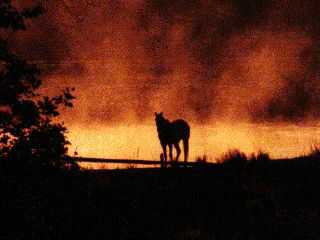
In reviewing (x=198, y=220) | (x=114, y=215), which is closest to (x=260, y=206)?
(x=198, y=220)

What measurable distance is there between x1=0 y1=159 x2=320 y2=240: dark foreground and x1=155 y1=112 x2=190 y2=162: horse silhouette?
18.2 ft

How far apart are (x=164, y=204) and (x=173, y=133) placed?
8.14 m

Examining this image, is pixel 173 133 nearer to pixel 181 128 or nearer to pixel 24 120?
pixel 181 128

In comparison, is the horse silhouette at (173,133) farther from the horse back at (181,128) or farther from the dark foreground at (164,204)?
the dark foreground at (164,204)

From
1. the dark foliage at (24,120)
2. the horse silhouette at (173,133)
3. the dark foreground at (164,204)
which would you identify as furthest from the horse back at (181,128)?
the dark foliage at (24,120)

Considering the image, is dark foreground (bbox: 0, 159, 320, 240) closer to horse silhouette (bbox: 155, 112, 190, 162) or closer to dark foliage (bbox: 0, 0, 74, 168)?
dark foliage (bbox: 0, 0, 74, 168)

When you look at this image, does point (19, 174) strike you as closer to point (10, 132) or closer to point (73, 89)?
point (10, 132)

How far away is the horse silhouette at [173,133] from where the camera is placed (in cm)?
2198

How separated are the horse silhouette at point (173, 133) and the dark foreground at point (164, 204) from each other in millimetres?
5559

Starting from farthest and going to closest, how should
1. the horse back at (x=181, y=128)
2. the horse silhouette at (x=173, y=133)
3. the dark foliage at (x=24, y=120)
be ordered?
the horse back at (x=181, y=128) → the horse silhouette at (x=173, y=133) → the dark foliage at (x=24, y=120)

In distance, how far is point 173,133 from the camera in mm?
22109

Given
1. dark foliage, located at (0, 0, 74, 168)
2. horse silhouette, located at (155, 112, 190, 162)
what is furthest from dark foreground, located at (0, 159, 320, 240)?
horse silhouette, located at (155, 112, 190, 162)

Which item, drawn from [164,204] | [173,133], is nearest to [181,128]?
[173,133]

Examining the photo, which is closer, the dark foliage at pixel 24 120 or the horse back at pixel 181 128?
the dark foliage at pixel 24 120
